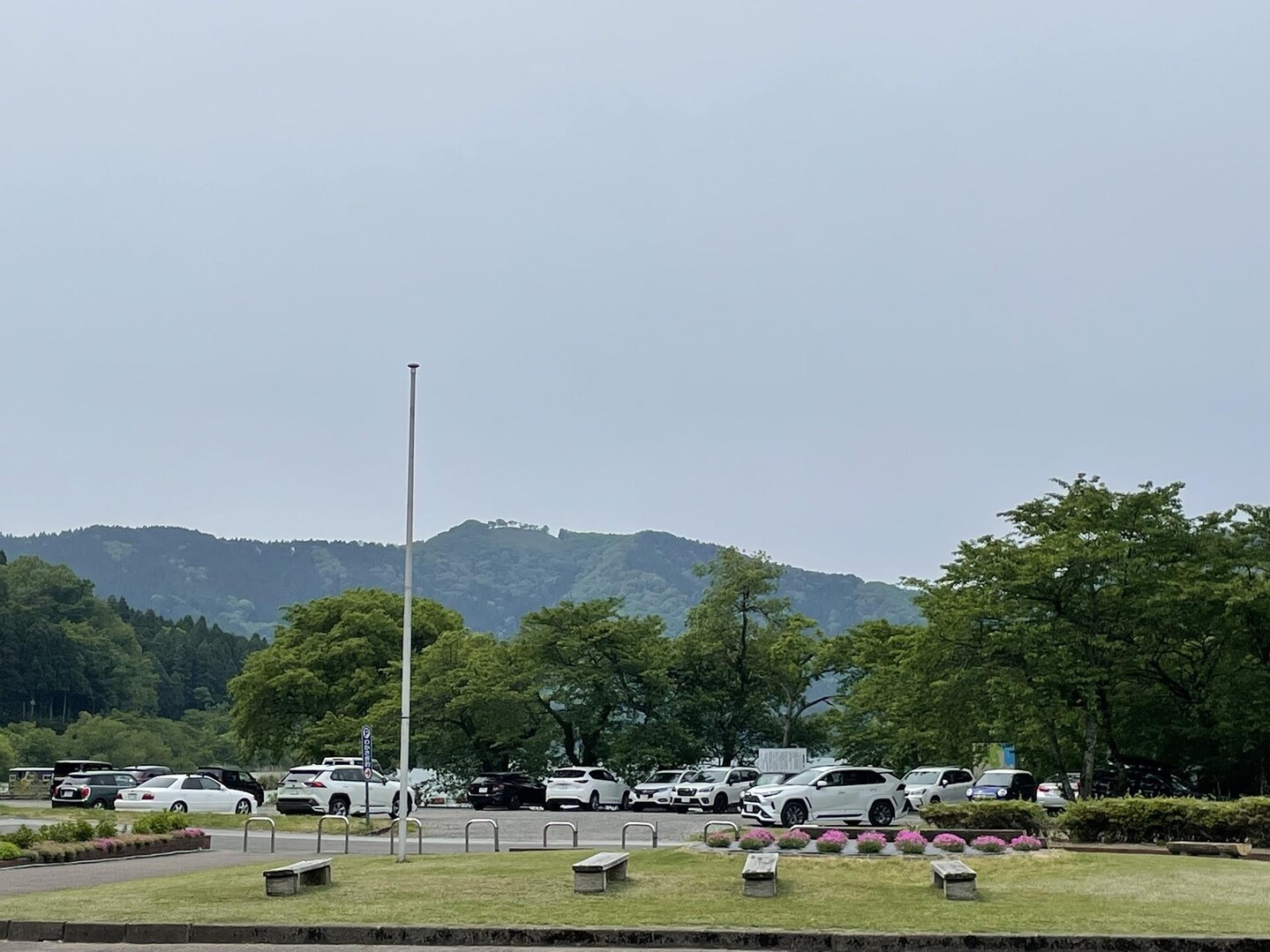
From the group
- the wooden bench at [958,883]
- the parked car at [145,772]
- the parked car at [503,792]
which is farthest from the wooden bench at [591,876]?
the parked car at [145,772]

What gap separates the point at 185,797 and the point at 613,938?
31.2 metres

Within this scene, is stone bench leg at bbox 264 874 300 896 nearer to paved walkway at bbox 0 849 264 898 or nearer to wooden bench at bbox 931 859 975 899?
paved walkway at bbox 0 849 264 898

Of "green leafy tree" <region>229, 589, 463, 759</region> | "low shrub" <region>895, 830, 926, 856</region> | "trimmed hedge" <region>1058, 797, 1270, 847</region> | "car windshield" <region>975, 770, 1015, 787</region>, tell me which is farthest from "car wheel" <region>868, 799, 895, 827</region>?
"green leafy tree" <region>229, 589, 463, 759</region>

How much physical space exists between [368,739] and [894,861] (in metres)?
18.2

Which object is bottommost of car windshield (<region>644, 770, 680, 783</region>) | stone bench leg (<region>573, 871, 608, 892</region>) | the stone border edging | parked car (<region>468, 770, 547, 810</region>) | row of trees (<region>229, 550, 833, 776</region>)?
parked car (<region>468, 770, 547, 810</region>)

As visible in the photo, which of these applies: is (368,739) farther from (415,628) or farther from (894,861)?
(415,628)

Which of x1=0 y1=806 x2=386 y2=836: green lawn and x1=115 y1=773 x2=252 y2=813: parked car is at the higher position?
x1=115 y1=773 x2=252 y2=813: parked car

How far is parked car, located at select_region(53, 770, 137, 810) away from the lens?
156 ft

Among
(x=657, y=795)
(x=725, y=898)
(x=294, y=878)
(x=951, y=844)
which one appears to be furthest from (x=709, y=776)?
A: (x=294, y=878)

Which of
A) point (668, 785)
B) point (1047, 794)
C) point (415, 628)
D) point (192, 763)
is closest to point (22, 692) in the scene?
point (192, 763)

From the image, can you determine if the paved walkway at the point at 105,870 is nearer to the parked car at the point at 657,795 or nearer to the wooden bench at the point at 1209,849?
the wooden bench at the point at 1209,849

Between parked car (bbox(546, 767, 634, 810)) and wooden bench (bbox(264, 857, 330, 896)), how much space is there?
106 feet

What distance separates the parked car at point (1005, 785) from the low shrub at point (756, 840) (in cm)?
2381

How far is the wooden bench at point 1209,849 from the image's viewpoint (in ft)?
84.6
